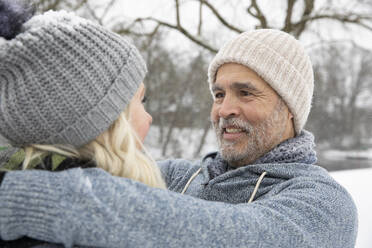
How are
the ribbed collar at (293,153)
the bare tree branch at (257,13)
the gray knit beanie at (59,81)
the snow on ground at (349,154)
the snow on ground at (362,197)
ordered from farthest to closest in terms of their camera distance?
the snow on ground at (349,154), the bare tree branch at (257,13), the snow on ground at (362,197), the ribbed collar at (293,153), the gray knit beanie at (59,81)

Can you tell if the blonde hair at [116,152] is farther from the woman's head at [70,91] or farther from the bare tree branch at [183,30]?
the bare tree branch at [183,30]

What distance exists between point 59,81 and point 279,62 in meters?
1.24

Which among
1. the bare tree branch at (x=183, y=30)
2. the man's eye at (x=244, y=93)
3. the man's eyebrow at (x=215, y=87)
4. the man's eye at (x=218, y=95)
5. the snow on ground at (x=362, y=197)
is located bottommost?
the snow on ground at (x=362, y=197)

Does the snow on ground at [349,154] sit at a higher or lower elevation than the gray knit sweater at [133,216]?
lower

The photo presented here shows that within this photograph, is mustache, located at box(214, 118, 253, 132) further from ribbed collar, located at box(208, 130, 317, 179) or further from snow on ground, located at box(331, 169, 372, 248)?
snow on ground, located at box(331, 169, 372, 248)

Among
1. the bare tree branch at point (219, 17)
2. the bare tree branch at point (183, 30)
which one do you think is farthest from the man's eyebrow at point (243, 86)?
the bare tree branch at point (219, 17)

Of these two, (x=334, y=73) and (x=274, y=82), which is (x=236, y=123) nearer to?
(x=274, y=82)

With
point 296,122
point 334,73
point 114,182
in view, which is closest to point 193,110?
point 334,73

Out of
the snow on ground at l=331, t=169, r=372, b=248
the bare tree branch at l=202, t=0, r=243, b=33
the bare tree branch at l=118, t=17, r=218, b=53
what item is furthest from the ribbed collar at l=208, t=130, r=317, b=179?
the bare tree branch at l=202, t=0, r=243, b=33

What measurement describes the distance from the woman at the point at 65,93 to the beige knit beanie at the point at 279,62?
92cm

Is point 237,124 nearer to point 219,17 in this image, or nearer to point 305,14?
point 219,17

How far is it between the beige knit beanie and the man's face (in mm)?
52

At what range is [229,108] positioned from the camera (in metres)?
1.83

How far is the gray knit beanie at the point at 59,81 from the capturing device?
0.92 m
